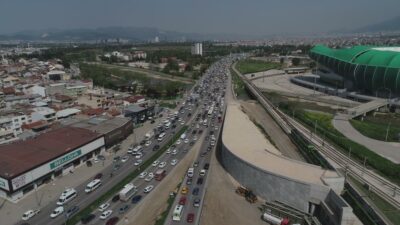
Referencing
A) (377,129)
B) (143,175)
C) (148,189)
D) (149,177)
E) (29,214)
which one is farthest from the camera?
(377,129)

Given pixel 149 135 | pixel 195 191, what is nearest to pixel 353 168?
pixel 195 191

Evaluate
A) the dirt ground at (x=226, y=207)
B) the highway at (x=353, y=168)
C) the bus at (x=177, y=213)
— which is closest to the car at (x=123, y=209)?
the bus at (x=177, y=213)

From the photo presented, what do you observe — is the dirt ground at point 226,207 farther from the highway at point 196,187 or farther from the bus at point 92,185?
the bus at point 92,185

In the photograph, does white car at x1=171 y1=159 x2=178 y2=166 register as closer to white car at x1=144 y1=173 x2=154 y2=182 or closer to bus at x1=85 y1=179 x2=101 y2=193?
white car at x1=144 y1=173 x2=154 y2=182

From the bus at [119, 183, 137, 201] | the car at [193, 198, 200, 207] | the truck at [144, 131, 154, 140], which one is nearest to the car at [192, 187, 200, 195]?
the car at [193, 198, 200, 207]

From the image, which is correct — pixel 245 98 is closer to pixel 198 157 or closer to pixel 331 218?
pixel 198 157

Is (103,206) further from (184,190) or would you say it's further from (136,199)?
(184,190)
